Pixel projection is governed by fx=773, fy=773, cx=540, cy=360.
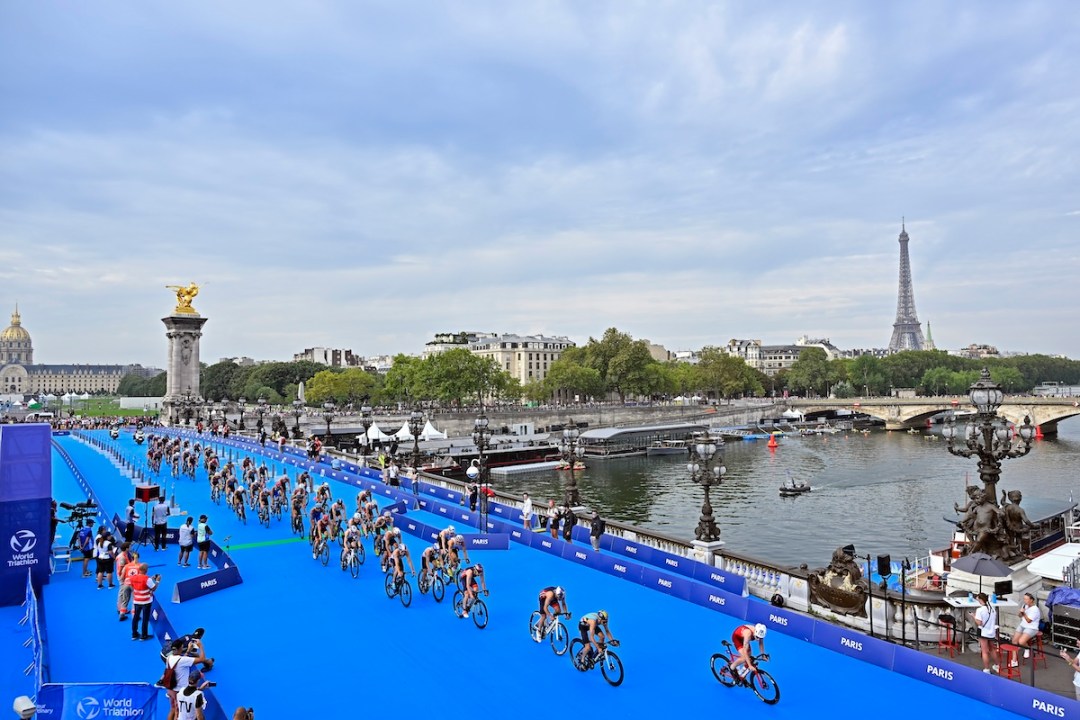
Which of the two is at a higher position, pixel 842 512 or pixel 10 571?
pixel 10 571

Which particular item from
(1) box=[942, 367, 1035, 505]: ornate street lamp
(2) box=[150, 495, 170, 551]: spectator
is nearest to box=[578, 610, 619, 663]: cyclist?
(1) box=[942, 367, 1035, 505]: ornate street lamp

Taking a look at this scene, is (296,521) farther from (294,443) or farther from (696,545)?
(294,443)

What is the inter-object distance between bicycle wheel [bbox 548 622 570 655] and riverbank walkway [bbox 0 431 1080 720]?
0.13 m

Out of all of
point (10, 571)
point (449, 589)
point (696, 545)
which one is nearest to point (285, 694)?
point (449, 589)

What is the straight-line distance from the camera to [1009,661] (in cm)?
1266

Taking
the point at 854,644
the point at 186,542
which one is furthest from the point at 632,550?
the point at 186,542

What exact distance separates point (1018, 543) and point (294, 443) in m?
49.1

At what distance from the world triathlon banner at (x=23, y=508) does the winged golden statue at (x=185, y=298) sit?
261 feet

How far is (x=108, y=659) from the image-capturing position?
44.5 feet

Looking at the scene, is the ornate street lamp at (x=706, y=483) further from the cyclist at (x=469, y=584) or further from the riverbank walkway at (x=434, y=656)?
A: the cyclist at (x=469, y=584)

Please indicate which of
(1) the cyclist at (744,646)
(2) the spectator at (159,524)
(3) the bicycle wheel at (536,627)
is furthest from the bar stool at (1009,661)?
(2) the spectator at (159,524)

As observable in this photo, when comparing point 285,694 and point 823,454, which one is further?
point 823,454

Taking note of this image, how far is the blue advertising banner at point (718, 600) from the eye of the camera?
16062 millimetres

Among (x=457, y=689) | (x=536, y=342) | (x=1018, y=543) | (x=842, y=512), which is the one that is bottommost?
(x=842, y=512)
